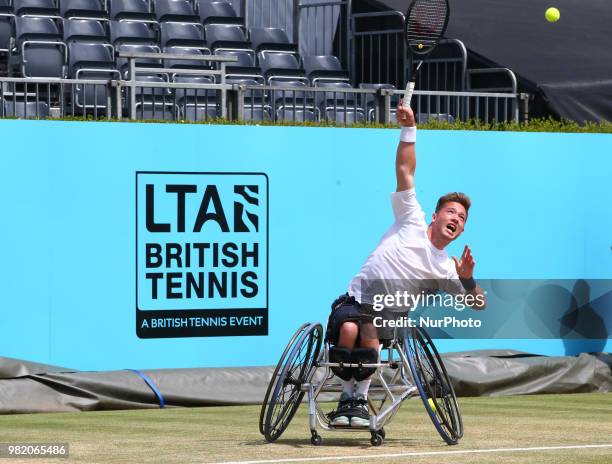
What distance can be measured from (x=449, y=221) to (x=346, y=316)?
47.3 inches

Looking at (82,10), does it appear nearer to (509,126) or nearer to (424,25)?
(509,126)

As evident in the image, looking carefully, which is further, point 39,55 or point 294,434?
point 39,55

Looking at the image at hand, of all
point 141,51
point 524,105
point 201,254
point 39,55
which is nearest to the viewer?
point 201,254

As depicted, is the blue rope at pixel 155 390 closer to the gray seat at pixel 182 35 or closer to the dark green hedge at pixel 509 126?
the dark green hedge at pixel 509 126

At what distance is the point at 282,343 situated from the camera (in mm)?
11977

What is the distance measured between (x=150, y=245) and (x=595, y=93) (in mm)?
6434

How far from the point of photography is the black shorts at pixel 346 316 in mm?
7391

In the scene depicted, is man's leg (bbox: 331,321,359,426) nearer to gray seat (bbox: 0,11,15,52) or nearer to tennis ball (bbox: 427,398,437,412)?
tennis ball (bbox: 427,398,437,412)

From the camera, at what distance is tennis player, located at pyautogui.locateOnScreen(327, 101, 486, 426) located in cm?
739

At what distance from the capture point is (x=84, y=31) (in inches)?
630

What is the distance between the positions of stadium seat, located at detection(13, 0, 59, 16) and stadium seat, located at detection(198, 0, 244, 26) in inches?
84.7

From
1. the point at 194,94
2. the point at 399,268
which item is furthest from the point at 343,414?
the point at 194,94

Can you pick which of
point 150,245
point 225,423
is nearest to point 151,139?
point 150,245

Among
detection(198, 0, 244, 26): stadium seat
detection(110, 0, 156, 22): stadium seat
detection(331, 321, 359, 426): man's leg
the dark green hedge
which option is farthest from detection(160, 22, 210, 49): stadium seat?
detection(331, 321, 359, 426): man's leg
